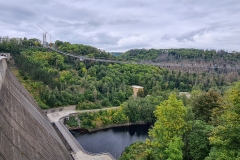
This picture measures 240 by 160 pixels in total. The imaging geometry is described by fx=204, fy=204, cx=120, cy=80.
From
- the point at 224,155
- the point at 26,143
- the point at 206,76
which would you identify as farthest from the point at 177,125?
the point at 206,76

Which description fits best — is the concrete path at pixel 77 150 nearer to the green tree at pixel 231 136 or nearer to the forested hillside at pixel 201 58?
the green tree at pixel 231 136

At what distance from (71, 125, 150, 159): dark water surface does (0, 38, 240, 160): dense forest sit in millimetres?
1724

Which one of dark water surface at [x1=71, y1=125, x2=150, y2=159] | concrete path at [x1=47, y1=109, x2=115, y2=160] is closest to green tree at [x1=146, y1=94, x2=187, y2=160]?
concrete path at [x1=47, y1=109, x2=115, y2=160]

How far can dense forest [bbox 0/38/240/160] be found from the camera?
489 inches

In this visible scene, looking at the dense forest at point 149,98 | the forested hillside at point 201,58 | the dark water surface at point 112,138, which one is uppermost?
the forested hillside at point 201,58

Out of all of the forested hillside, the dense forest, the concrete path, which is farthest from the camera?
the forested hillside

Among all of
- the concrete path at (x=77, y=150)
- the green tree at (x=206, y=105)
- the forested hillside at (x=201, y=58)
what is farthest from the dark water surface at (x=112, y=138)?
the forested hillside at (x=201, y=58)

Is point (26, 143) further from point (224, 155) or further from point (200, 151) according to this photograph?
point (200, 151)

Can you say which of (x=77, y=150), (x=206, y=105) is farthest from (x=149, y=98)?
(x=206, y=105)

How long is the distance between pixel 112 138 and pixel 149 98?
42.6 feet

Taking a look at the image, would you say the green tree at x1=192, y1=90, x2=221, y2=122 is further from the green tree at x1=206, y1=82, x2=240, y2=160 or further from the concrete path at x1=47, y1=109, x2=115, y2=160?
the concrete path at x1=47, y1=109, x2=115, y2=160

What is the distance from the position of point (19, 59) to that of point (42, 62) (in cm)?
691

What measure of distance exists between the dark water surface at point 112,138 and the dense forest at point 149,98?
1.72 meters

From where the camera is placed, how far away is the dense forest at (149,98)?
1242 centimetres
